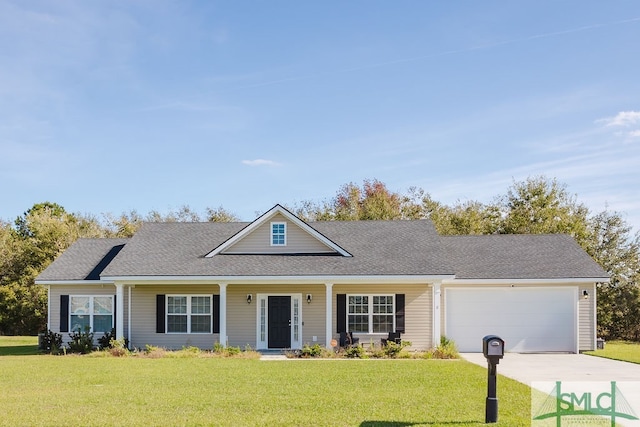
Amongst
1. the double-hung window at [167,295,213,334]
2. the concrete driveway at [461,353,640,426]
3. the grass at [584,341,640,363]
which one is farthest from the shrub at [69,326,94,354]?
the grass at [584,341,640,363]

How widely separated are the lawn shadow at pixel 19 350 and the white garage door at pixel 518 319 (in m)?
15.0

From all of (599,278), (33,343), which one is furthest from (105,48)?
(599,278)

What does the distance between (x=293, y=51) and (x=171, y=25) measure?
419 cm

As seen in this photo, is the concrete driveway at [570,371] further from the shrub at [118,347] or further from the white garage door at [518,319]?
the shrub at [118,347]

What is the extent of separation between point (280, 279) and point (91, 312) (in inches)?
308

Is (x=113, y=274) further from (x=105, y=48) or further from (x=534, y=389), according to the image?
(x=534, y=389)

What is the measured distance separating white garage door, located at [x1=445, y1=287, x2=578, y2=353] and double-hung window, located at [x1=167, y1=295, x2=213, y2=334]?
869 cm

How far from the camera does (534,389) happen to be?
45.3 ft

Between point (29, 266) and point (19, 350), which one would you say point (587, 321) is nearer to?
point (19, 350)

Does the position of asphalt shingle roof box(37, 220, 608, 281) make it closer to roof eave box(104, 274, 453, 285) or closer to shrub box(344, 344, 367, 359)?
roof eave box(104, 274, 453, 285)

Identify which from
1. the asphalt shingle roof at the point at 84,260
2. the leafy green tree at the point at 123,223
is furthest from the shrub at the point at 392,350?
the leafy green tree at the point at 123,223

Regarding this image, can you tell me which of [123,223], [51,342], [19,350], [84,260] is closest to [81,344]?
[51,342]

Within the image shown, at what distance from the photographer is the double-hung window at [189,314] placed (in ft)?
80.4

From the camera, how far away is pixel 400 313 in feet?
78.8
